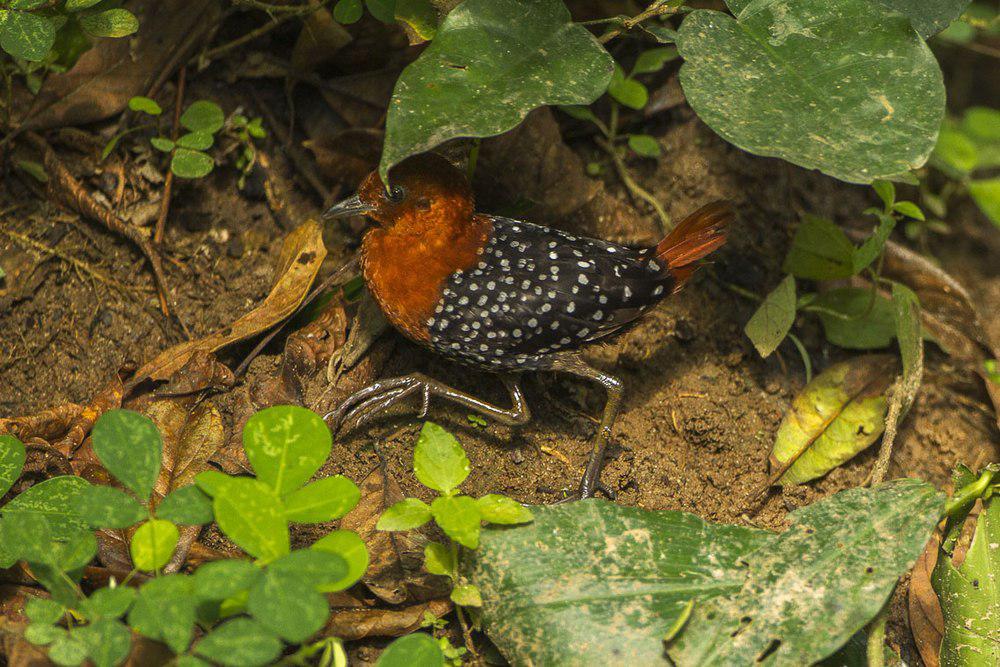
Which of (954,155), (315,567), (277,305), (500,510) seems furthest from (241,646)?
(954,155)

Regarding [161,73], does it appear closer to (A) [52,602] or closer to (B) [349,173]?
(B) [349,173]

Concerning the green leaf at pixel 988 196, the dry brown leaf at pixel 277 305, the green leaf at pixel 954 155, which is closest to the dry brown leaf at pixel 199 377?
the dry brown leaf at pixel 277 305

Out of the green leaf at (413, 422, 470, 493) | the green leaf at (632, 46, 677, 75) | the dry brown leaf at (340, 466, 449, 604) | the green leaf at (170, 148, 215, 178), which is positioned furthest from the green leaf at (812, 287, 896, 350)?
the green leaf at (170, 148, 215, 178)

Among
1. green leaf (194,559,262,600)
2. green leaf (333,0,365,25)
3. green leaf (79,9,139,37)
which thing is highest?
green leaf (79,9,139,37)

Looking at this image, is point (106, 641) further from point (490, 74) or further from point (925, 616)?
point (925, 616)

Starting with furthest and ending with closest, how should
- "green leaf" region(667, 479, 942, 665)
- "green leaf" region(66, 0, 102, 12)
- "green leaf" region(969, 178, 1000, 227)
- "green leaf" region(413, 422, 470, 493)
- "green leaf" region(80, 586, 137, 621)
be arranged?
"green leaf" region(969, 178, 1000, 227)
"green leaf" region(66, 0, 102, 12)
"green leaf" region(413, 422, 470, 493)
"green leaf" region(667, 479, 942, 665)
"green leaf" region(80, 586, 137, 621)

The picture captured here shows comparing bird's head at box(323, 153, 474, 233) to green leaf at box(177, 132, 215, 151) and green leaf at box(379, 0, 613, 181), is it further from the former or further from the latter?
green leaf at box(177, 132, 215, 151)
